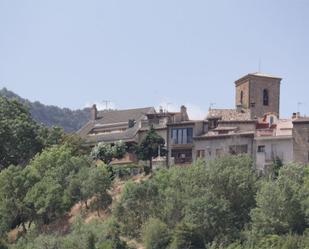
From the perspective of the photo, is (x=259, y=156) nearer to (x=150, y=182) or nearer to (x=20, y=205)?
(x=150, y=182)

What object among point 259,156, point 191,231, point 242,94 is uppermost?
point 242,94

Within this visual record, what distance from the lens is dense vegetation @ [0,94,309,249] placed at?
51.0 meters

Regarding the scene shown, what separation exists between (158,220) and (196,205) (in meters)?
2.74

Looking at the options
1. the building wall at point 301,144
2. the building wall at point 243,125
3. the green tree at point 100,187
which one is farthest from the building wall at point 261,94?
the green tree at point 100,187

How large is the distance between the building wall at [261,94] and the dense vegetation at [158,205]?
33.3 feet

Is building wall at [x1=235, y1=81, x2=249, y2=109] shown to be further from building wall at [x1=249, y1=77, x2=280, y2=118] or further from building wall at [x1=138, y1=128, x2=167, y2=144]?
building wall at [x1=138, y1=128, x2=167, y2=144]

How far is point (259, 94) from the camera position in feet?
237

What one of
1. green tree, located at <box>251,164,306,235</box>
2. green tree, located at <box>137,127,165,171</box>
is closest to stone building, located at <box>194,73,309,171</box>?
green tree, located at <box>137,127,165,171</box>

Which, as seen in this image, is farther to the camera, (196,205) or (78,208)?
(78,208)

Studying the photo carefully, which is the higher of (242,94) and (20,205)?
(242,94)

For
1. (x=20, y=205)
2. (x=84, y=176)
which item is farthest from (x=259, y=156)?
(x=20, y=205)

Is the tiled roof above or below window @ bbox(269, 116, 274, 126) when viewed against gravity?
above

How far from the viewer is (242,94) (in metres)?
72.8

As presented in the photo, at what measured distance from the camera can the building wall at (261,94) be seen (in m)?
71.8
